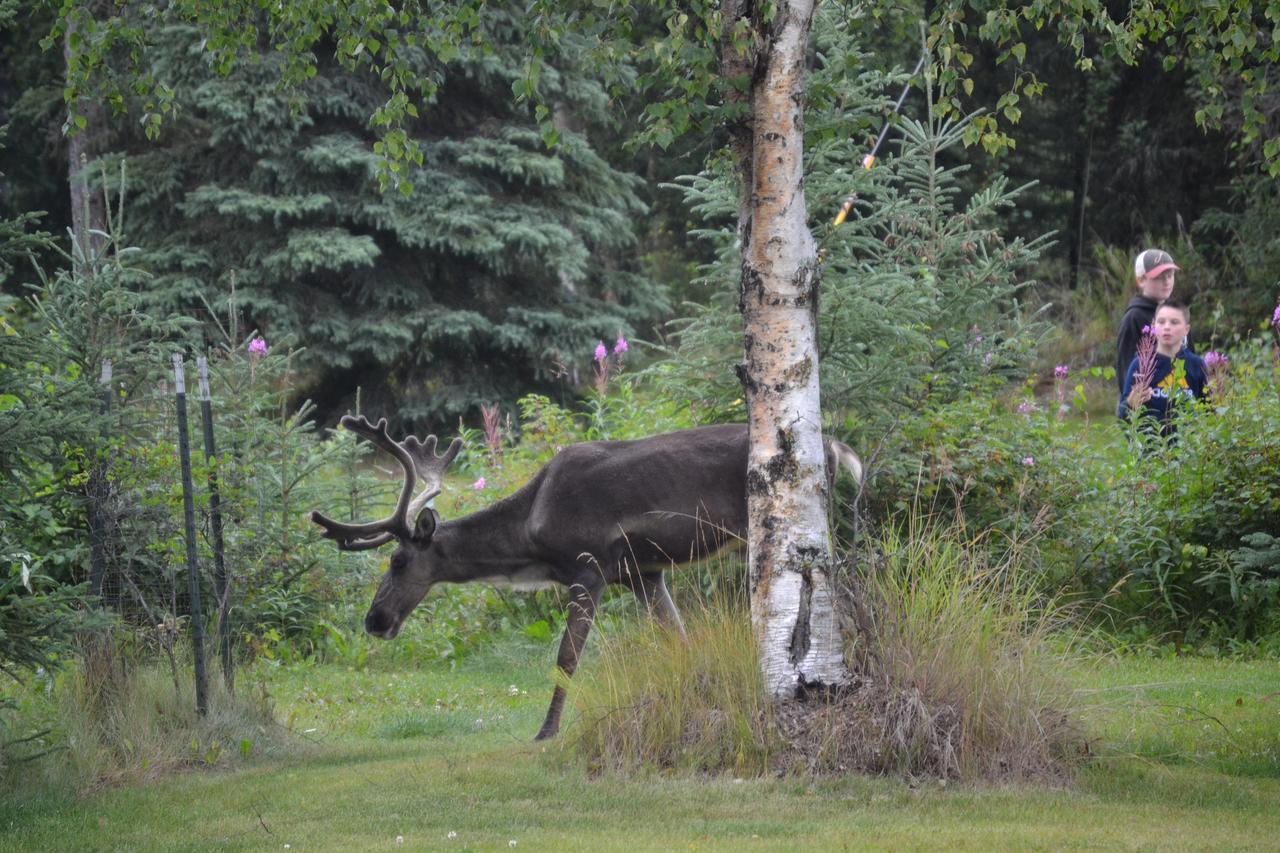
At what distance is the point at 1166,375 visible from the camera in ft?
42.4

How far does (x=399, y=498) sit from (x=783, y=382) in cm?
339

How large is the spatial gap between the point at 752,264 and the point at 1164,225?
2206 cm

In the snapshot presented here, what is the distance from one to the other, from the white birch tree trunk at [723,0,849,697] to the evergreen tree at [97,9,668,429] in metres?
14.6

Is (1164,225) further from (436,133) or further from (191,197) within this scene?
(191,197)

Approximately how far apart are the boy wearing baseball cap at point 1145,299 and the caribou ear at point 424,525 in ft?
21.8

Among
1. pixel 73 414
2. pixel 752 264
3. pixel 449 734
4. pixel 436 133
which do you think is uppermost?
pixel 436 133

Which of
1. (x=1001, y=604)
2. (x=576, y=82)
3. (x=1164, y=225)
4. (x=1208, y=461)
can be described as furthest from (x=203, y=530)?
(x=1164, y=225)

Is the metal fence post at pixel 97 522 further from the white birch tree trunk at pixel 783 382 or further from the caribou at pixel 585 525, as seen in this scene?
the white birch tree trunk at pixel 783 382

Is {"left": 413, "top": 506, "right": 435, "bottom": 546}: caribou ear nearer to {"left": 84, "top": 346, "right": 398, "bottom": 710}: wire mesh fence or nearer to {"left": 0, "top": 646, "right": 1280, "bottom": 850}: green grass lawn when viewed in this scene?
{"left": 84, "top": 346, "right": 398, "bottom": 710}: wire mesh fence

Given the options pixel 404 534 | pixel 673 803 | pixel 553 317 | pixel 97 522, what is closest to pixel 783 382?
pixel 673 803

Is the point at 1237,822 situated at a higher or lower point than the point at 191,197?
lower

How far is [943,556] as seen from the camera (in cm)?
772

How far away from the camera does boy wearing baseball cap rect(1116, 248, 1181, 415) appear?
43.8 ft

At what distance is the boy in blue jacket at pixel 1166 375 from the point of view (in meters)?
12.2
